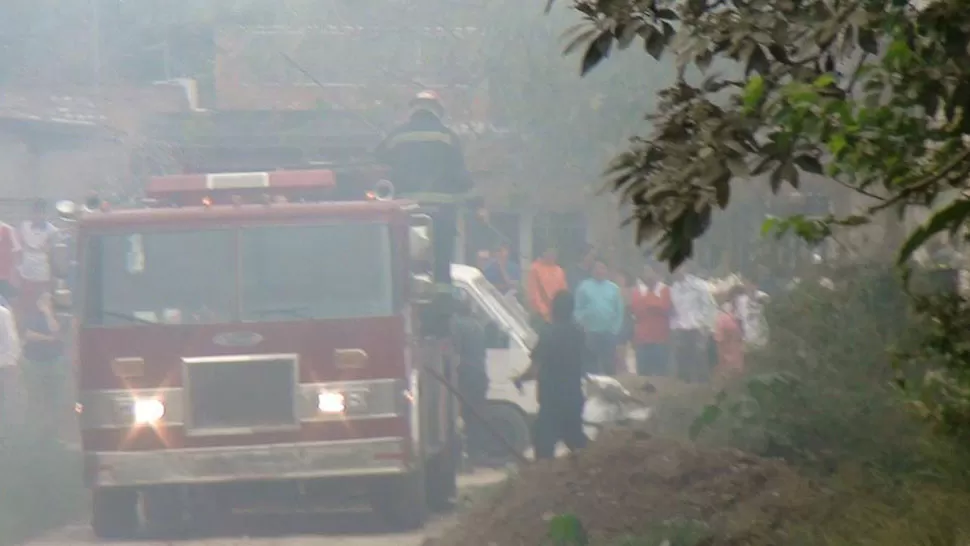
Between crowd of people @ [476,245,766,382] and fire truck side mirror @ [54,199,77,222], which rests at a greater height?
fire truck side mirror @ [54,199,77,222]

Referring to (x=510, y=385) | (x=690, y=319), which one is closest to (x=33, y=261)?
(x=510, y=385)

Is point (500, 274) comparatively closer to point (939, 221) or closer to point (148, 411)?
point (148, 411)

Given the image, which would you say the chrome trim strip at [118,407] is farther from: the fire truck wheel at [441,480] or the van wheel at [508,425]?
the van wheel at [508,425]

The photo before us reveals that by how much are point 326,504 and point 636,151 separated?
7.94 meters

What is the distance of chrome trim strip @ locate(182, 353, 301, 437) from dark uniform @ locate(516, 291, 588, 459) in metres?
2.03

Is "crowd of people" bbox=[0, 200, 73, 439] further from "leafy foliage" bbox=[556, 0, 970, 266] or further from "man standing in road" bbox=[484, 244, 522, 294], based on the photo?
"leafy foliage" bbox=[556, 0, 970, 266]

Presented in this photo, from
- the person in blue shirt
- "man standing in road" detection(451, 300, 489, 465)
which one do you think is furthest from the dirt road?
the person in blue shirt

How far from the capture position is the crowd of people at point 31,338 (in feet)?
44.2

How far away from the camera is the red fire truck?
9984mm

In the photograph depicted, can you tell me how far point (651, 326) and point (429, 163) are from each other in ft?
18.6

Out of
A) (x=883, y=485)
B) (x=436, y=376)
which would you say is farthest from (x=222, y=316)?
(x=883, y=485)

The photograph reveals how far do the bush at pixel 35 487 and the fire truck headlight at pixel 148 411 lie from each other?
1.18m

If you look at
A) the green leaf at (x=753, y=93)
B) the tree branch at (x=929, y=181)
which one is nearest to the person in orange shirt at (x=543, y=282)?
the tree branch at (x=929, y=181)

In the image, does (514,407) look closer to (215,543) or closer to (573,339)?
(573,339)
